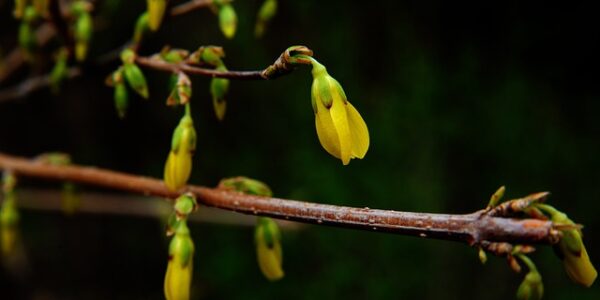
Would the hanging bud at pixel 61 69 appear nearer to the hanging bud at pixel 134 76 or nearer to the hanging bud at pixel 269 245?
the hanging bud at pixel 134 76

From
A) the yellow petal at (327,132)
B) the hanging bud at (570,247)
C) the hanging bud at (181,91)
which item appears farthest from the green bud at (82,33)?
the hanging bud at (570,247)

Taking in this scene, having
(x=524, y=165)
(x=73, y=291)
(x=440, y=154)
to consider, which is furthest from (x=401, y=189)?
(x=73, y=291)

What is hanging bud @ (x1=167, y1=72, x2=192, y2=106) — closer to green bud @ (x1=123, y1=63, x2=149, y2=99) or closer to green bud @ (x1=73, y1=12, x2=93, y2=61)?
green bud @ (x1=123, y1=63, x2=149, y2=99)

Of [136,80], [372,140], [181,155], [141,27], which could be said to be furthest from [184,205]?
[372,140]

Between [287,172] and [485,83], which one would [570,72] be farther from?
[287,172]

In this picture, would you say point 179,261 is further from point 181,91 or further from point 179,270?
point 181,91

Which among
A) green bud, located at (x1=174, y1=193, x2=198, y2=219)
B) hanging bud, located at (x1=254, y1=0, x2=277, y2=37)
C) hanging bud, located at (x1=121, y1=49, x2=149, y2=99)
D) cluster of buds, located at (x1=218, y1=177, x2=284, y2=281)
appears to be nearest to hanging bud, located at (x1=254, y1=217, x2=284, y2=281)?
cluster of buds, located at (x1=218, y1=177, x2=284, y2=281)
